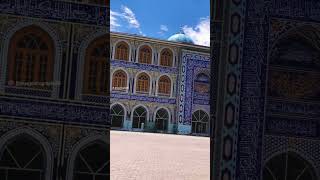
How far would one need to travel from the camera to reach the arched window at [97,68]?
287 centimetres

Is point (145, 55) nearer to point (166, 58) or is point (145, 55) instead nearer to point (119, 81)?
point (166, 58)

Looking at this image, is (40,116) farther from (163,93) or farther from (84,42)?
(163,93)

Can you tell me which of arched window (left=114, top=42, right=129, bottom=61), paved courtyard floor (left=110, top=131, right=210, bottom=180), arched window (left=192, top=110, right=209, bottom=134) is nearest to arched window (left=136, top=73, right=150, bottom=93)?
arched window (left=114, top=42, right=129, bottom=61)

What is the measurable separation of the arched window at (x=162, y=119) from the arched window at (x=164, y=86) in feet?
2.25

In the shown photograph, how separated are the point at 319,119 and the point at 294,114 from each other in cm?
19

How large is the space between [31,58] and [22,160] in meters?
0.65

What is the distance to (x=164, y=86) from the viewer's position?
18000 millimetres

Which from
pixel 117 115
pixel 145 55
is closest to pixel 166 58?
pixel 145 55

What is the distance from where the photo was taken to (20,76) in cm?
280

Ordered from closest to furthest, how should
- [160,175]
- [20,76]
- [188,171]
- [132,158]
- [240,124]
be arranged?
[20,76], [240,124], [160,175], [188,171], [132,158]

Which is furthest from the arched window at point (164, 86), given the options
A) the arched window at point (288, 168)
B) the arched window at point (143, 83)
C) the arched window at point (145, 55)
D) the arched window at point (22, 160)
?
the arched window at point (22, 160)

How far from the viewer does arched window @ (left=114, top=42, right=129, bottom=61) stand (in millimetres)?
17297

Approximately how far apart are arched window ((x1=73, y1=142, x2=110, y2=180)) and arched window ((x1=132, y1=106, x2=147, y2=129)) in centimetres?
1448

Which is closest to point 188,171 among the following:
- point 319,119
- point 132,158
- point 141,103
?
point 132,158
